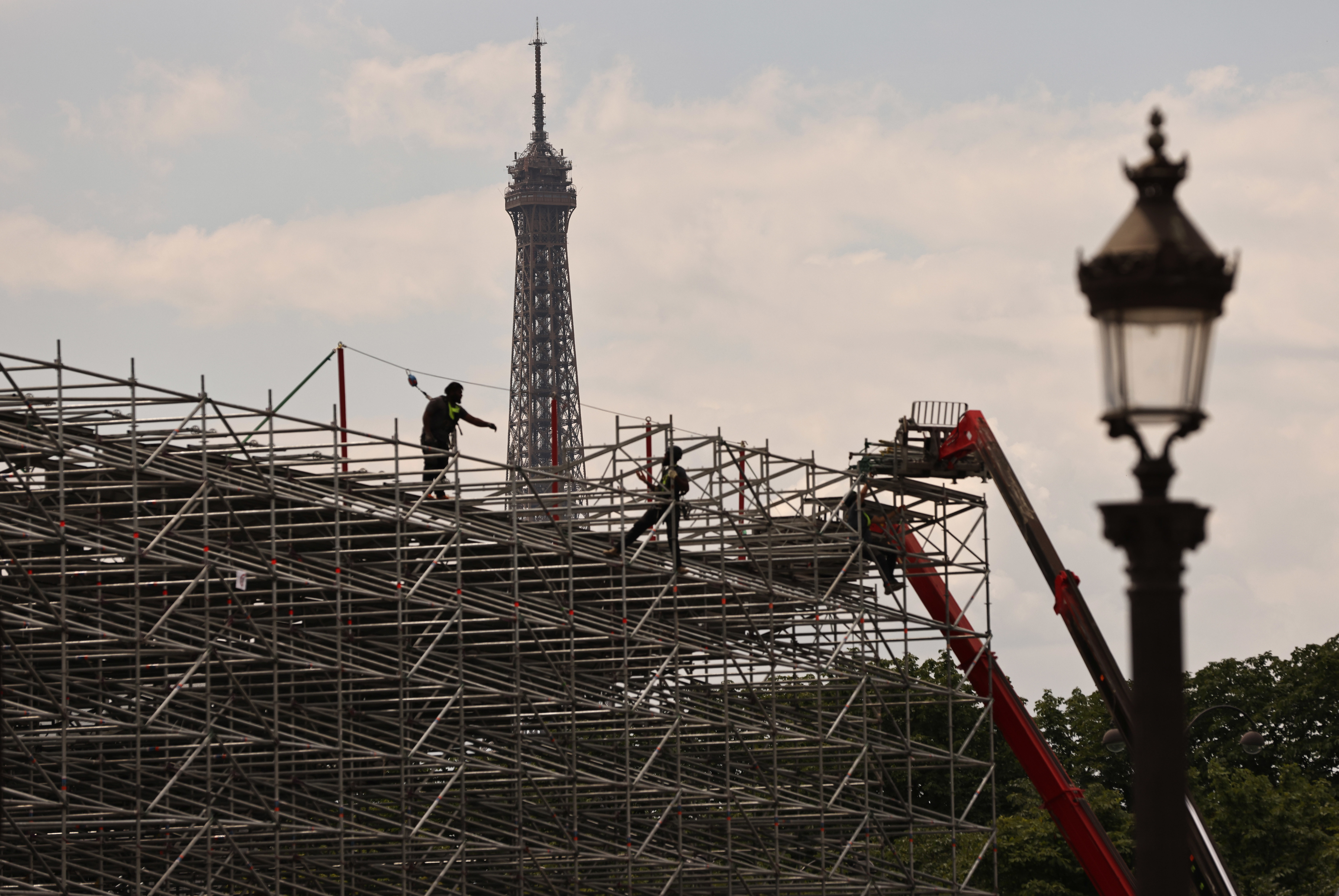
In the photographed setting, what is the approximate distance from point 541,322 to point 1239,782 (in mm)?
89367

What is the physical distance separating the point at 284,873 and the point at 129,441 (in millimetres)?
7490

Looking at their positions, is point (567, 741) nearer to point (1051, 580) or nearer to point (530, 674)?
point (530, 674)

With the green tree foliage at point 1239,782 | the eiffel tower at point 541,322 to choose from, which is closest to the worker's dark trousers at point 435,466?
the green tree foliage at point 1239,782

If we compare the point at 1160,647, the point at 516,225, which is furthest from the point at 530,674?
the point at 516,225

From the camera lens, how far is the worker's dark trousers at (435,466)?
31328 mm

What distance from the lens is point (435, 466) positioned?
105 feet

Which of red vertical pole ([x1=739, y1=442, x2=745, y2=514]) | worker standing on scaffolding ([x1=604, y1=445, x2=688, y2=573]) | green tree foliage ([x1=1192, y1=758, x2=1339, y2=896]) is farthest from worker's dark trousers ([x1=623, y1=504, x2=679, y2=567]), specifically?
green tree foliage ([x1=1192, y1=758, x2=1339, y2=896])

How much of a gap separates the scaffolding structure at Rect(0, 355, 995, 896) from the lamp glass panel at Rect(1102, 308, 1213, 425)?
66.5 ft

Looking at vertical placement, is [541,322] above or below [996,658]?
above

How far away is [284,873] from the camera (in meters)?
32.6

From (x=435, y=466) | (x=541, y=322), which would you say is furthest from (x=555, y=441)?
(x=541, y=322)

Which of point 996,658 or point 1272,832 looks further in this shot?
point 1272,832

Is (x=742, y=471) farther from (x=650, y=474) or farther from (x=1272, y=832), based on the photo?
(x=1272, y=832)

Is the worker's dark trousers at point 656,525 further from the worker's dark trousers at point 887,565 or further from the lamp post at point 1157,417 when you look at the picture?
the lamp post at point 1157,417
